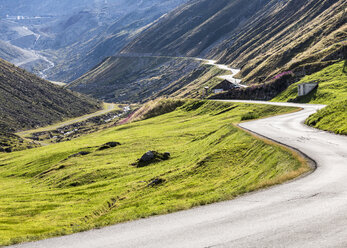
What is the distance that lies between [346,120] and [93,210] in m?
30.5

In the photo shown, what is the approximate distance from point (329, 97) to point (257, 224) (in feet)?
193

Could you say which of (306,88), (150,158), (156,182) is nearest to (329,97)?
(306,88)

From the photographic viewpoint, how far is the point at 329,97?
69.1m

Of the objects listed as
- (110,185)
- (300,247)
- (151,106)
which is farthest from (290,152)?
(151,106)

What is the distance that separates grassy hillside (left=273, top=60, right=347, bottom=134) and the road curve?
64.3ft

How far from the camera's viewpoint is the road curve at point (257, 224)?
1616 cm

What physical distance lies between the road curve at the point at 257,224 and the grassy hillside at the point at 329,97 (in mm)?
19590

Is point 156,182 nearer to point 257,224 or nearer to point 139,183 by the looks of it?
point 139,183

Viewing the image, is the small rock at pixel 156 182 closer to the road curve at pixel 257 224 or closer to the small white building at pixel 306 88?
the road curve at pixel 257 224

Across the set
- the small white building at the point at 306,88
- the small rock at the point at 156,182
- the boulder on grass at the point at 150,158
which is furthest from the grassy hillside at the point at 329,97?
the boulder on grass at the point at 150,158

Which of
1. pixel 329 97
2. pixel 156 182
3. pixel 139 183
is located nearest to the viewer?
pixel 156 182

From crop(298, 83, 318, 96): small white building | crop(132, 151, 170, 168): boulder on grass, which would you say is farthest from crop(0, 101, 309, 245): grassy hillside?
crop(298, 83, 318, 96): small white building

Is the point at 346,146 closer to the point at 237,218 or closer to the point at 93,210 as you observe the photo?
the point at 237,218

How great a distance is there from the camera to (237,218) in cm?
1900
